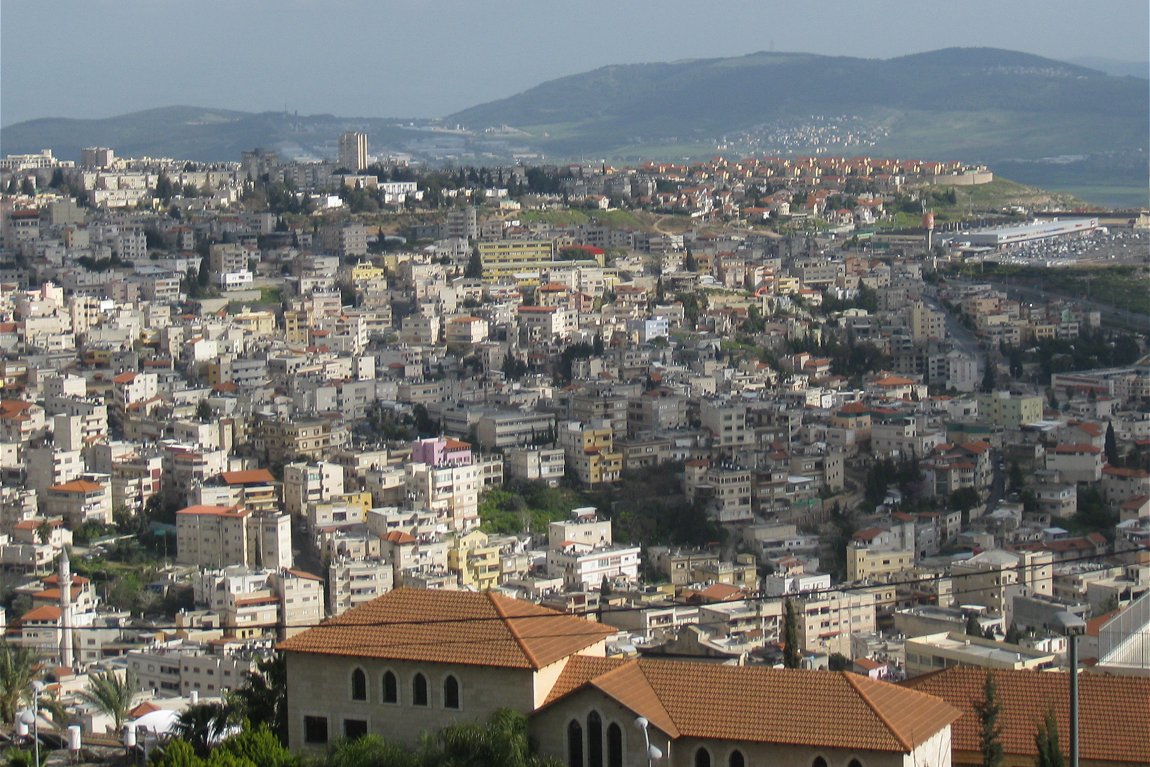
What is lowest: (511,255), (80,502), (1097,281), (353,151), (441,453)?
(80,502)

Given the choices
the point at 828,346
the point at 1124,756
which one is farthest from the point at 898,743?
the point at 828,346

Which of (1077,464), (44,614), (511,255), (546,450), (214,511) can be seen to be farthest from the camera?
(511,255)

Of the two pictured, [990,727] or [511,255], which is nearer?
[990,727]

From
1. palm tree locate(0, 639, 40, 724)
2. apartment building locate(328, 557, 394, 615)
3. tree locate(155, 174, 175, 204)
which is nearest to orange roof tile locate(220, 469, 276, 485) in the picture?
apartment building locate(328, 557, 394, 615)

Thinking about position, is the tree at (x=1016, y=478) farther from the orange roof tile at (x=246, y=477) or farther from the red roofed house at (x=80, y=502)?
the red roofed house at (x=80, y=502)

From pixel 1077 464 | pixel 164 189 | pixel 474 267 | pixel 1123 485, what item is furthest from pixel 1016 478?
pixel 164 189

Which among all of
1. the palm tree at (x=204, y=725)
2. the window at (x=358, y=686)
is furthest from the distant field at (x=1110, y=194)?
the window at (x=358, y=686)

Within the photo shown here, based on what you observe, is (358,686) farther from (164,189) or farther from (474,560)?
(164,189)

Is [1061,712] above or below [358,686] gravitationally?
below
